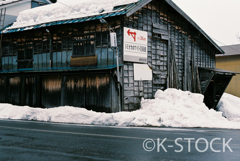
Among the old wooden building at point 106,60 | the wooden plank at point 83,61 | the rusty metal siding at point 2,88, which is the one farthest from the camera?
the rusty metal siding at point 2,88

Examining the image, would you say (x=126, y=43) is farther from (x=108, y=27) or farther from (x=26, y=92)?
(x=26, y=92)

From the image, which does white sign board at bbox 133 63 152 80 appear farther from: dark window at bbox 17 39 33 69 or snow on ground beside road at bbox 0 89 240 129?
dark window at bbox 17 39 33 69

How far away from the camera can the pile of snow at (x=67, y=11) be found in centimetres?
1872

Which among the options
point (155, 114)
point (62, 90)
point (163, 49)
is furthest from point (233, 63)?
point (62, 90)

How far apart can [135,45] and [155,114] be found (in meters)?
4.97

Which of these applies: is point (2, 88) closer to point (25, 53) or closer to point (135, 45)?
point (25, 53)

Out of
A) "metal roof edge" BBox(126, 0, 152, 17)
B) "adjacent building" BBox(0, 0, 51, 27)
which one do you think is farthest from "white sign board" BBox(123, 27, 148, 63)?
"adjacent building" BBox(0, 0, 51, 27)

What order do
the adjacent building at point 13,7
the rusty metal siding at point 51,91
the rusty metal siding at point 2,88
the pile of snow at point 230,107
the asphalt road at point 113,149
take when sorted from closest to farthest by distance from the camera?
the asphalt road at point 113,149, the rusty metal siding at point 51,91, the rusty metal siding at point 2,88, the pile of snow at point 230,107, the adjacent building at point 13,7

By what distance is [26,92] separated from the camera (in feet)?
69.7

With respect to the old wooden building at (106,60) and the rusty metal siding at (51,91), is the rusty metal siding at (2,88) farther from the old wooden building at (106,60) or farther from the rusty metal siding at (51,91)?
the rusty metal siding at (51,91)

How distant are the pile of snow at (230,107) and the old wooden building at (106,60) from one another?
1.10m

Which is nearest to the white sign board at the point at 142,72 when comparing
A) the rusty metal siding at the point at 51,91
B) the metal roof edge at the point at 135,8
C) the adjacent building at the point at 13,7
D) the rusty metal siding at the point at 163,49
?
the rusty metal siding at the point at 163,49

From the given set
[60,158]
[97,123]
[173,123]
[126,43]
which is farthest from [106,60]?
[60,158]

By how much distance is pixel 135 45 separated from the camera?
17.9m
